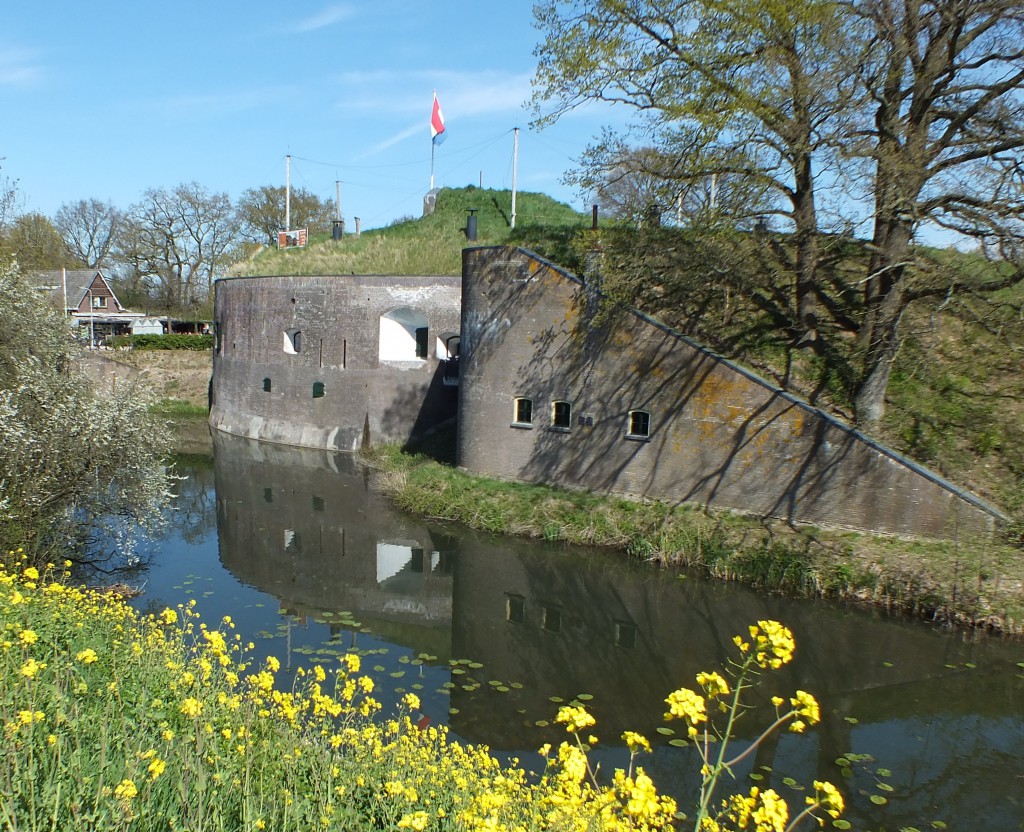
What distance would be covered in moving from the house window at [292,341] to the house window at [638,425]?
12.9m

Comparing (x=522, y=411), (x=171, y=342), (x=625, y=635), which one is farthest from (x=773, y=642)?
(x=171, y=342)

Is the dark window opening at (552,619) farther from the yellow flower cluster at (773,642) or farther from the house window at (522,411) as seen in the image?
the yellow flower cluster at (773,642)

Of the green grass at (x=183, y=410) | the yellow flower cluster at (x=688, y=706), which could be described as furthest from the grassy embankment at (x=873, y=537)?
the green grass at (x=183, y=410)

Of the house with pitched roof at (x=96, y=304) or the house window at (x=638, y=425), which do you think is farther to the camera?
the house with pitched roof at (x=96, y=304)

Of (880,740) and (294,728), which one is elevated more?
(294,728)

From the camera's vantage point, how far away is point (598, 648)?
9.61 metres

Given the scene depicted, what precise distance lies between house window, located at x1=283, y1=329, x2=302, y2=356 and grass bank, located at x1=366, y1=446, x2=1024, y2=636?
9262mm

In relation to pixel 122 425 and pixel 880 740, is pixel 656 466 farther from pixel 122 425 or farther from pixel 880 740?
pixel 122 425

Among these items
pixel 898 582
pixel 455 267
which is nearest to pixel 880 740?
pixel 898 582

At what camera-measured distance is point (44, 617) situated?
18.7 feet

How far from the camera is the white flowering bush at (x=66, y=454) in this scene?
354 inches

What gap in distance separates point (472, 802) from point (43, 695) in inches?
92.5

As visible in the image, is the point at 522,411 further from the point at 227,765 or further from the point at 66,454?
the point at 227,765

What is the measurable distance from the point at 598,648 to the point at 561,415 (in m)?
6.02
